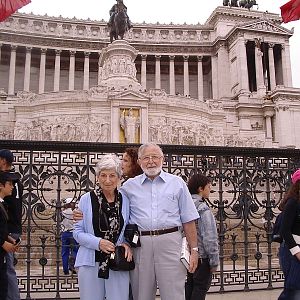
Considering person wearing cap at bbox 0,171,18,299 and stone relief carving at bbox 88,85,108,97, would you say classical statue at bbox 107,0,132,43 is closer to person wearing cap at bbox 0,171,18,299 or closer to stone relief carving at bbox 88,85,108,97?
stone relief carving at bbox 88,85,108,97

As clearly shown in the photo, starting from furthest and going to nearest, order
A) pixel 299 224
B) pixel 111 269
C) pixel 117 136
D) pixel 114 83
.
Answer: pixel 114 83 < pixel 117 136 < pixel 299 224 < pixel 111 269

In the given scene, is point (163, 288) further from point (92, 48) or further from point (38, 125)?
point (92, 48)

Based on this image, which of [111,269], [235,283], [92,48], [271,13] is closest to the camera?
[111,269]

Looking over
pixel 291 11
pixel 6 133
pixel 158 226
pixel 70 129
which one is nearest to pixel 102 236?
pixel 158 226

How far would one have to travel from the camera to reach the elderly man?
4.52m

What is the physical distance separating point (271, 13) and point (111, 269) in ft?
226

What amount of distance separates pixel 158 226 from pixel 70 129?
27635mm

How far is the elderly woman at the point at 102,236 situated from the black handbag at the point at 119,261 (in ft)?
0.13

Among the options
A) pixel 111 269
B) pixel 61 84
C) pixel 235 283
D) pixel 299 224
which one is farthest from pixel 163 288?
pixel 61 84

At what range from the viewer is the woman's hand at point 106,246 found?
434 cm

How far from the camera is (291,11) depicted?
10.6 m

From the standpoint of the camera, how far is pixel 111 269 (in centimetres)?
440

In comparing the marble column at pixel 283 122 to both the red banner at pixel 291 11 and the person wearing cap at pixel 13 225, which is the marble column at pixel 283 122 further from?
the person wearing cap at pixel 13 225

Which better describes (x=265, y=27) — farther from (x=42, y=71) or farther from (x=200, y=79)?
(x=42, y=71)
